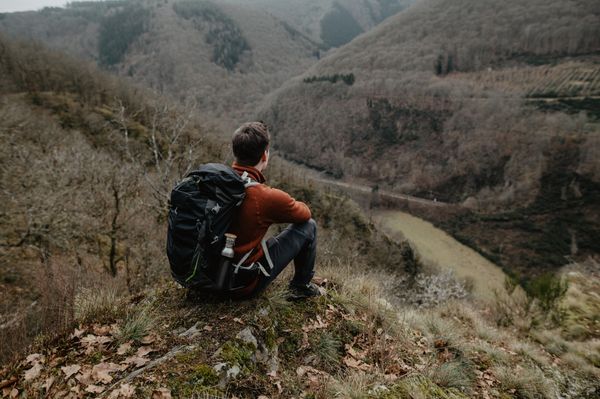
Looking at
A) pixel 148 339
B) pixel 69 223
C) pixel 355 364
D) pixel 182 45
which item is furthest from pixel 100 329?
pixel 182 45

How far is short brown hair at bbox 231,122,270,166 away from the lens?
109 inches

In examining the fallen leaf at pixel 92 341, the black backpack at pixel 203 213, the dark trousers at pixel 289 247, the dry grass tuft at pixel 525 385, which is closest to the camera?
the black backpack at pixel 203 213

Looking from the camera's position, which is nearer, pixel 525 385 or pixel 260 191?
pixel 260 191

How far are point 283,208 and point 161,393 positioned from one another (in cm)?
155

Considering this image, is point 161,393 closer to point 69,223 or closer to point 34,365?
point 34,365

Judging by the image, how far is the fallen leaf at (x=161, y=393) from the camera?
2238 mm

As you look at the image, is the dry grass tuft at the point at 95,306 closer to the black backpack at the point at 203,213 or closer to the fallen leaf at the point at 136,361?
the fallen leaf at the point at 136,361

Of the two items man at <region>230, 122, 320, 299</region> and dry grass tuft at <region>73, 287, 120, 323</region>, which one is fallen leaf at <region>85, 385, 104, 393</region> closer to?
dry grass tuft at <region>73, 287, 120, 323</region>

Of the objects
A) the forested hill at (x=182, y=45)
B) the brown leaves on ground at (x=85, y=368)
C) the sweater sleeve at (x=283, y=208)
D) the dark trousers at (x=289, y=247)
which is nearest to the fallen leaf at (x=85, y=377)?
the brown leaves on ground at (x=85, y=368)

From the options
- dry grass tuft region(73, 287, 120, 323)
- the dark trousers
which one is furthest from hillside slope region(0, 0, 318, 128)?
the dark trousers

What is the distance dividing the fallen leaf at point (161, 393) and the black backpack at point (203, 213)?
0.83 m

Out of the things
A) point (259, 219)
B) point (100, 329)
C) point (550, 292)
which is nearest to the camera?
point (259, 219)

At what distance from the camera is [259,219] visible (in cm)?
273

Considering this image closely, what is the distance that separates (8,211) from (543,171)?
85.3m
